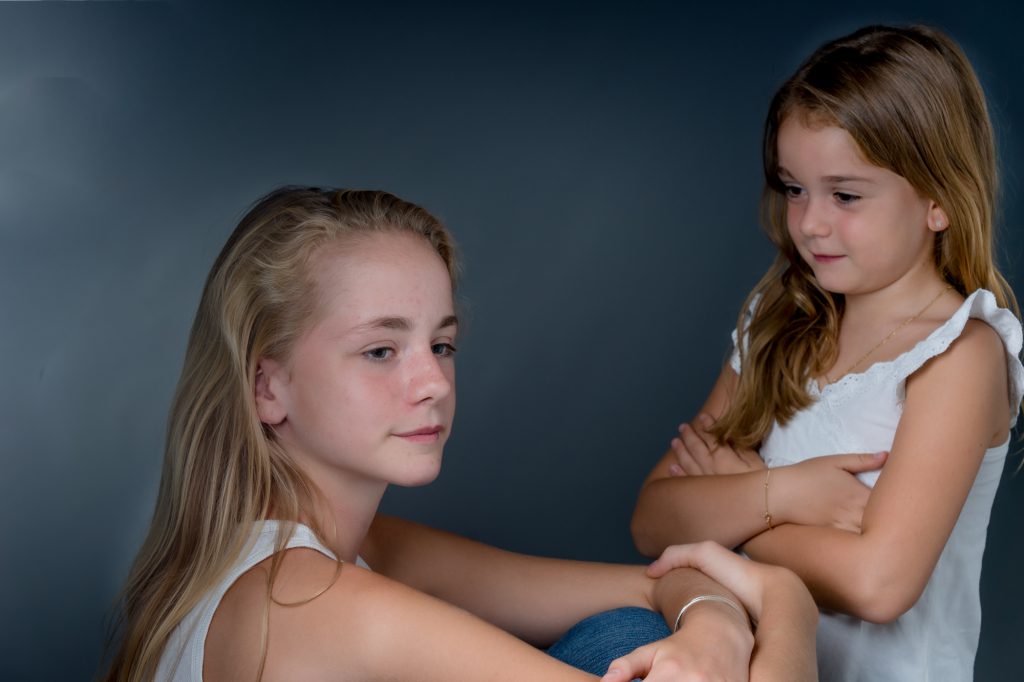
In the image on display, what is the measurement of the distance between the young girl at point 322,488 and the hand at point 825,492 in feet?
0.80

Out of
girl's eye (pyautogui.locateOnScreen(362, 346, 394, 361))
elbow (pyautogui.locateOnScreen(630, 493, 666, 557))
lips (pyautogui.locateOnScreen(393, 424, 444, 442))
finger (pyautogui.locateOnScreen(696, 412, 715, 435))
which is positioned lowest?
elbow (pyautogui.locateOnScreen(630, 493, 666, 557))

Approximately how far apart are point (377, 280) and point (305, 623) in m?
0.53

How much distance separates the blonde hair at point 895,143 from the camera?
2.37 m

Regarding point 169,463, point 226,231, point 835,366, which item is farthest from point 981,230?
point 226,231

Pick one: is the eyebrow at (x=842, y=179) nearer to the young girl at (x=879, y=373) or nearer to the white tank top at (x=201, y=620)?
the young girl at (x=879, y=373)

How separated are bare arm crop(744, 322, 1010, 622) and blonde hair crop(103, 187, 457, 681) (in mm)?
861

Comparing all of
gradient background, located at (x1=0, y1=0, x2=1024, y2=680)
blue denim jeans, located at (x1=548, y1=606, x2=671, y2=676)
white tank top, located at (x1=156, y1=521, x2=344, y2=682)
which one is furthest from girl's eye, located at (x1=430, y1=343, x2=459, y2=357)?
gradient background, located at (x1=0, y1=0, x2=1024, y2=680)

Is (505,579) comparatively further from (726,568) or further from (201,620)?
(201,620)

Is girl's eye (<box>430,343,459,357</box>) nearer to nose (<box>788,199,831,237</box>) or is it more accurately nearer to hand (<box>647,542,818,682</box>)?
hand (<box>647,542,818,682</box>)

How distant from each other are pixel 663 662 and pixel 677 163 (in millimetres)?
2270

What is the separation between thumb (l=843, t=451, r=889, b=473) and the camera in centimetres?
232

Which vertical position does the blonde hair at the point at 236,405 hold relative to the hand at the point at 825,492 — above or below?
above

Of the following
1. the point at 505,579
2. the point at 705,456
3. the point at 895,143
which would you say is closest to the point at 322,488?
the point at 505,579

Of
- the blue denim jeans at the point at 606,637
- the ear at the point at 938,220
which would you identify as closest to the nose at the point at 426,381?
the blue denim jeans at the point at 606,637
